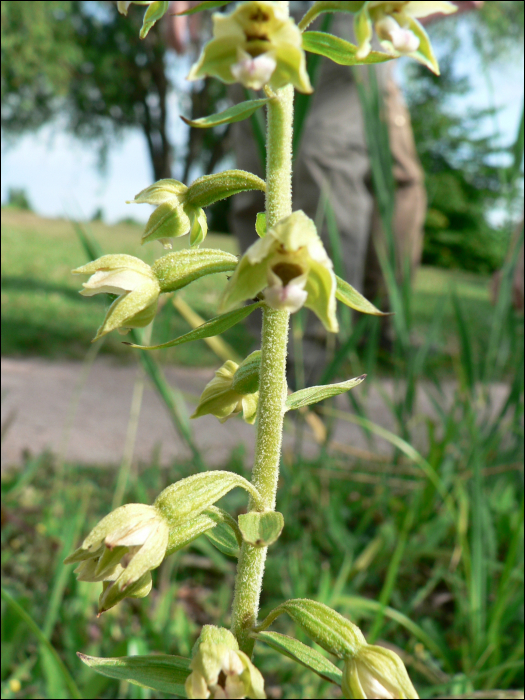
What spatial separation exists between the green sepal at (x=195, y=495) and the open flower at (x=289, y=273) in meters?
0.18

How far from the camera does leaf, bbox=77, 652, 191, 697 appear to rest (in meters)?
0.56

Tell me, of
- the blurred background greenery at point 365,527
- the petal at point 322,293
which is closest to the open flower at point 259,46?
the petal at point 322,293

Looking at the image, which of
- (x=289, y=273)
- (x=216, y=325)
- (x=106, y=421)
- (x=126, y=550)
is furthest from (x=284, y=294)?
(x=106, y=421)

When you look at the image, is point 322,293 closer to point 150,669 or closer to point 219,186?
point 219,186

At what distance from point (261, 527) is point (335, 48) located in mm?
400

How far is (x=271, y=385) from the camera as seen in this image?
548mm

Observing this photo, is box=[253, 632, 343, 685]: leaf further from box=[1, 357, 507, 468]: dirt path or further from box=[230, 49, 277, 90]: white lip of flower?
box=[1, 357, 507, 468]: dirt path

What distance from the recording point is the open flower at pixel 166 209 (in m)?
0.60

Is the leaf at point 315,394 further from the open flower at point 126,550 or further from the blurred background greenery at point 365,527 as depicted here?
the blurred background greenery at point 365,527

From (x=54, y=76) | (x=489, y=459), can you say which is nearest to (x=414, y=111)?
(x=54, y=76)

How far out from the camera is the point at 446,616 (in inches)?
55.8

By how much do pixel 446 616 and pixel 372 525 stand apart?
0.37m

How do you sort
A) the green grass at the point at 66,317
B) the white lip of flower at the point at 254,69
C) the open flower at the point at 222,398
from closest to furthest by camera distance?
the white lip of flower at the point at 254,69 → the open flower at the point at 222,398 → the green grass at the point at 66,317

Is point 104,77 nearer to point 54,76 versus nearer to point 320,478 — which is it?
point 54,76
